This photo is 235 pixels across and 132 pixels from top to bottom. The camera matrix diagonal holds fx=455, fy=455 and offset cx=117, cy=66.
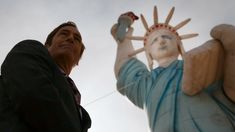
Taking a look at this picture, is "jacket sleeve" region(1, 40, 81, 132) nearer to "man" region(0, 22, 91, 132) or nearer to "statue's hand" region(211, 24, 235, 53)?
"man" region(0, 22, 91, 132)

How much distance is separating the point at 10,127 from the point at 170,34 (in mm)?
3166

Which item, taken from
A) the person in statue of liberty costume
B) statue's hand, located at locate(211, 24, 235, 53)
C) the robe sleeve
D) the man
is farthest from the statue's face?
the man

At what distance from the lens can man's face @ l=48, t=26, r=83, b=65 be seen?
1.32 m

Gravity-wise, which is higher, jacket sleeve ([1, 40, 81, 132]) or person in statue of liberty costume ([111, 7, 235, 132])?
jacket sleeve ([1, 40, 81, 132])

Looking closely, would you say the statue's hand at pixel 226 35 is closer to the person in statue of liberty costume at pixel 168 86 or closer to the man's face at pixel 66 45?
the person in statue of liberty costume at pixel 168 86

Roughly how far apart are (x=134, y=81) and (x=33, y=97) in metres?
2.85

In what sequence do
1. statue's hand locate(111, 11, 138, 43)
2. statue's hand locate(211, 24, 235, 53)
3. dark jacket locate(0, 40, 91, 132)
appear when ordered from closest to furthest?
dark jacket locate(0, 40, 91, 132) → statue's hand locate(211, 24, 235, 53) → statue's hand locate(111, 11, 138, 43)

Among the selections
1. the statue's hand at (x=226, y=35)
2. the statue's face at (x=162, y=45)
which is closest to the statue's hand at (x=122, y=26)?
the statue's face at (x=162, y=45)

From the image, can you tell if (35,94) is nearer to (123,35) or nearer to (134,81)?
(134,81)

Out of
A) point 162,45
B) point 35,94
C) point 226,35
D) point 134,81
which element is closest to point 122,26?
point 162,45

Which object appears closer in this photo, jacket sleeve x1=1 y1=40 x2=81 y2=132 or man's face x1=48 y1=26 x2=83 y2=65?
jacket sleeve x1=1 y1=40 x2=81 y2=132

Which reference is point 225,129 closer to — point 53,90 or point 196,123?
point 196,123

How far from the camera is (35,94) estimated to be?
864 mm

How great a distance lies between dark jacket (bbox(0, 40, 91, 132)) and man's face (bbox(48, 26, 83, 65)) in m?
0.33
